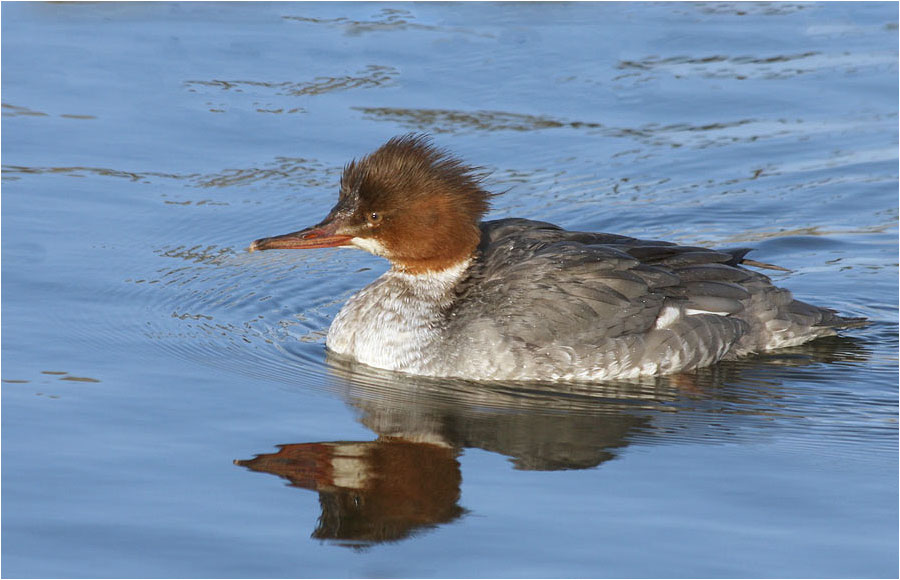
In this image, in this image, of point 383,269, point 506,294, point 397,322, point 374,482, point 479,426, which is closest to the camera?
point 374,482

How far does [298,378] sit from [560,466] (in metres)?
2.16

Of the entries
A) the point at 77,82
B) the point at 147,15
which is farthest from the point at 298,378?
the point at 147,15

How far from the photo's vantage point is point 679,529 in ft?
21.2

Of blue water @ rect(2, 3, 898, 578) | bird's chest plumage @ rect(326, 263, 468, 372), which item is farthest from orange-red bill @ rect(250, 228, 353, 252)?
blue water @ rect(2, 3, 898, 578)

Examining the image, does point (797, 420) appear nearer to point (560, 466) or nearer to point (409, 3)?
point (560, 466)

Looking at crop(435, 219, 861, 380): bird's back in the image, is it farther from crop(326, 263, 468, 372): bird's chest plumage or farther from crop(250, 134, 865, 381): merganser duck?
crop(326, 263, 468, 372): bird's chest plumage

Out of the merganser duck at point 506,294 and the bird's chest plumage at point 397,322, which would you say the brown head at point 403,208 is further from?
the bird's chest plumage at point 397,322

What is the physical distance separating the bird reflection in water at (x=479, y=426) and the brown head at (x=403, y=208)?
859 mm

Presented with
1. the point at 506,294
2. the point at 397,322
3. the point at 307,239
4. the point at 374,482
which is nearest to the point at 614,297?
the point at 506,294

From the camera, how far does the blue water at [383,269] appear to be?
6.49 meters

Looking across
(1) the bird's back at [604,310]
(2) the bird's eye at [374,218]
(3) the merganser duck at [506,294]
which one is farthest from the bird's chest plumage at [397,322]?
(2) the bird's eye at [374,218]

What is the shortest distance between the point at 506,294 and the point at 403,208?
0.88 m

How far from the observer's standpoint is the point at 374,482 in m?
7.05

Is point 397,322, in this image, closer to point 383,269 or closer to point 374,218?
point 374,218
